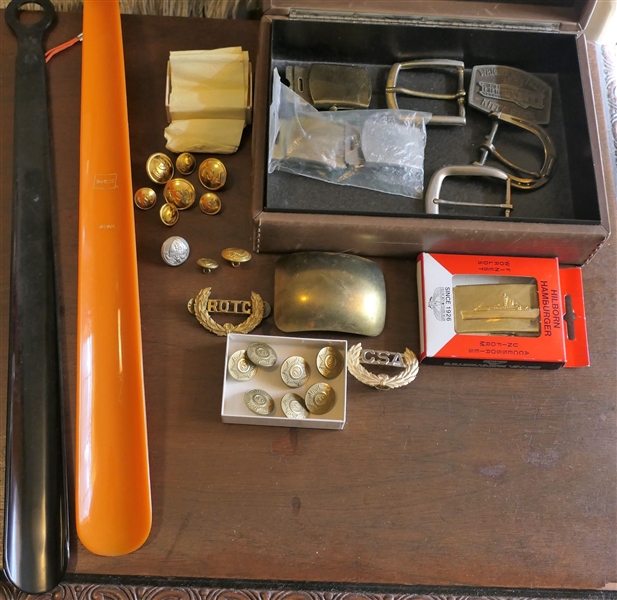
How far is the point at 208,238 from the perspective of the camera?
729mm

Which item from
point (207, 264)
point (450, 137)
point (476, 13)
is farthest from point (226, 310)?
point (476, 13)

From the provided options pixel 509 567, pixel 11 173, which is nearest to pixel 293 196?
pixel 11 173

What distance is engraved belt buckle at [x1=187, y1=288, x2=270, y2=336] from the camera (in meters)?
0.69

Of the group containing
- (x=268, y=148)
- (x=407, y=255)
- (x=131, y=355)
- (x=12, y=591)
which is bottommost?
(x=12, y=591)

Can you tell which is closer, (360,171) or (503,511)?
(503,511)

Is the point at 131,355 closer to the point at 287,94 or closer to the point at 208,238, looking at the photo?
the point at 208,238

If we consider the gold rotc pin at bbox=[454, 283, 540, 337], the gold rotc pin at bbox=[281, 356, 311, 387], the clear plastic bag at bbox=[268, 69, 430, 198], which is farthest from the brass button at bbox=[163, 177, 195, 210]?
the gold rotc pin at bbox=[454, 283, 540, 337]

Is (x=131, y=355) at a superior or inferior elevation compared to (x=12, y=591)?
superior

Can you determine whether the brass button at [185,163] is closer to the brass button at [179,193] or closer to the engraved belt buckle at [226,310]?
the brass button at [179,193]

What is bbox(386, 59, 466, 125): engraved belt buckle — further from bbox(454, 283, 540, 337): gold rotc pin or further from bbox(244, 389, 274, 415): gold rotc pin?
bbox(244, 389, 274, 415): gold rotc pin

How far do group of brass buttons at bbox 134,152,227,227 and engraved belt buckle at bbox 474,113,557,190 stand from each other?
12.9 inches

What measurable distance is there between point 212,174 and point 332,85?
19 cm

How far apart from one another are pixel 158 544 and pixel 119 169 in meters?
0.42

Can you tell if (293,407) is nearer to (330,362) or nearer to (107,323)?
(330,362)
